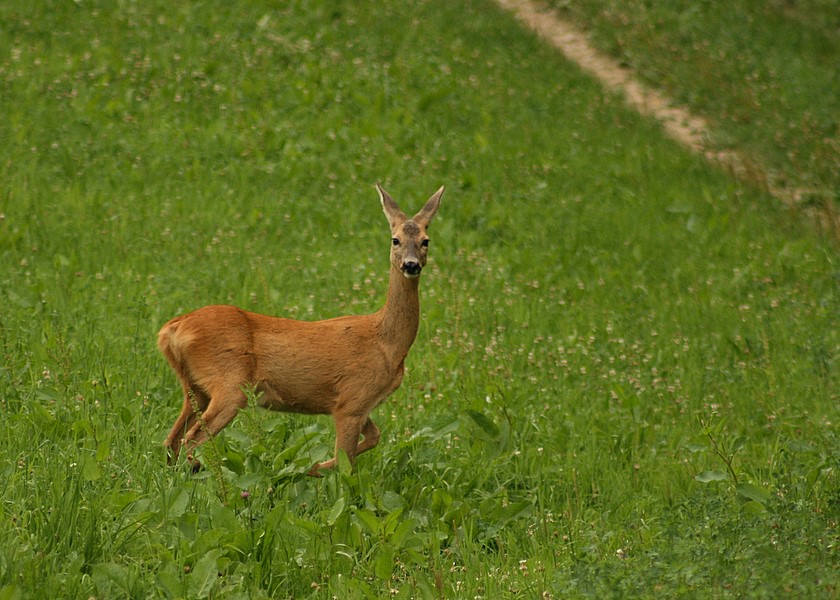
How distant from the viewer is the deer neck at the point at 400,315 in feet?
22.3

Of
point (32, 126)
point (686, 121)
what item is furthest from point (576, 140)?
point (32, 126)

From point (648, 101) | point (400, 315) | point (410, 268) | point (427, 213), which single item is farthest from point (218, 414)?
point (648, 101)

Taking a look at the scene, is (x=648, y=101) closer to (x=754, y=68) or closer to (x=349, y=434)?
(x=754, y=68)

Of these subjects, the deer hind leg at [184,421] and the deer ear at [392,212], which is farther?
the deer ear at [392,212]

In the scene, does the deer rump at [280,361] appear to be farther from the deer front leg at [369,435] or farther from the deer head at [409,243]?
the deer head at [409,243]

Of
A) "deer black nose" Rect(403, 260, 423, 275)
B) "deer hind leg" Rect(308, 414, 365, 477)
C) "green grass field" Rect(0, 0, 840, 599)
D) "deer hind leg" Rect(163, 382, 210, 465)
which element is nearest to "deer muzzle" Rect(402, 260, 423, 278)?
"deer black nose" Rect(403, 260, 423, 275)

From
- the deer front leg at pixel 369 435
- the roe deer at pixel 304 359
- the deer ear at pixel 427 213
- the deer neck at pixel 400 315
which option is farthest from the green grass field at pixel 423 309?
the deer ear at pixel 427 213

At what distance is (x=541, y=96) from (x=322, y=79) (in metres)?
3.24

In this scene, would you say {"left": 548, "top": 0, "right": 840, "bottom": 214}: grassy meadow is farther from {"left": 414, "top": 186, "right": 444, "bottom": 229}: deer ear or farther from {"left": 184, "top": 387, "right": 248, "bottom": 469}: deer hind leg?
{"left": 184, "top": 387, "right": 248, "bottom": 469}: deer hind leg

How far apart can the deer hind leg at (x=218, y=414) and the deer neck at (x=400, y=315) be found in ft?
3.10

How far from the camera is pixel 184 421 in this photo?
6527mm

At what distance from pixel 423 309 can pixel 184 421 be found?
3482 millimetres

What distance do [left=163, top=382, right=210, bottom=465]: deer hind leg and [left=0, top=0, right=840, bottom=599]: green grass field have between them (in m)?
0.12

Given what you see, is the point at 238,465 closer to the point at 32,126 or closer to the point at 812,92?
the point at 32,126
